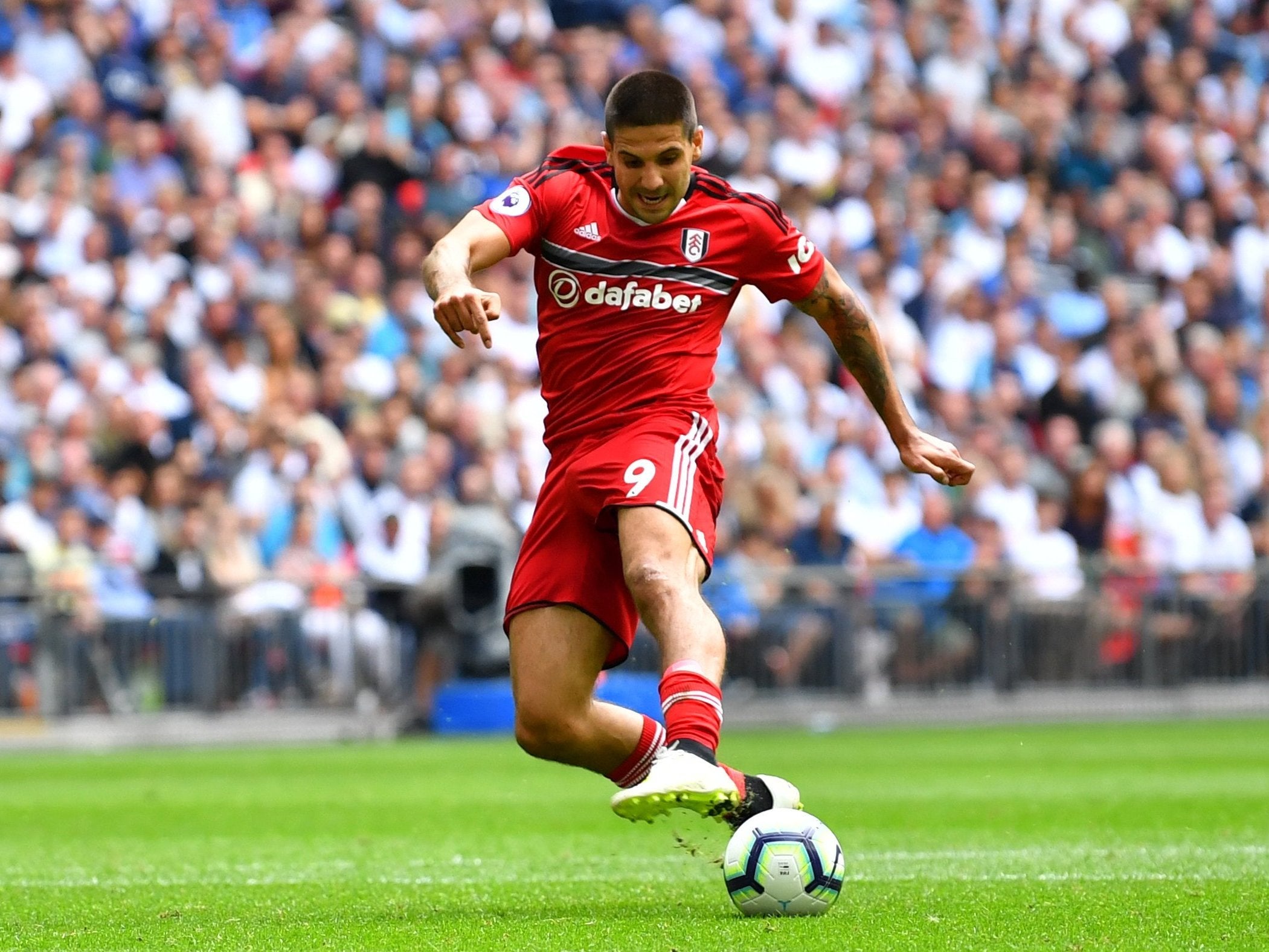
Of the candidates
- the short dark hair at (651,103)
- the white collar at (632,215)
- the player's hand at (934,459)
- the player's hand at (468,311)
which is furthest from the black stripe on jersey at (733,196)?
the player's hand at (468,311)

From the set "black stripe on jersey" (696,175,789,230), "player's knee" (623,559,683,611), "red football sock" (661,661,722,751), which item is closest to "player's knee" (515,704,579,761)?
"player's knee" (623,559,683,611)

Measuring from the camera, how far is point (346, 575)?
17.3m

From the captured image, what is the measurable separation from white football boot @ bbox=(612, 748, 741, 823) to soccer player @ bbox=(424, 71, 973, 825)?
0.81 metres

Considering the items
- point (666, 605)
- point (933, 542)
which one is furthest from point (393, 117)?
point (666, 605)

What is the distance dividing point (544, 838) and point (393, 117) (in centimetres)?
1249

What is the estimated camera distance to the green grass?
5785 millimetres

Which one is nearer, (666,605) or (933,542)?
(666,605)

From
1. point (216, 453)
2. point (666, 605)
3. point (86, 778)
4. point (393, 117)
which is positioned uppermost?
point (393, 117)

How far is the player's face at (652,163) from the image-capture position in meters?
6.60

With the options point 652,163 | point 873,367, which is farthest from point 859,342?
point 652,163

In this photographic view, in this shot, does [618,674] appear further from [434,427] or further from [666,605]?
[666,605]

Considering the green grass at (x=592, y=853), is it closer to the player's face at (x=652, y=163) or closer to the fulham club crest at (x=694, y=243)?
the fulham club crest at (x=694, y=243)

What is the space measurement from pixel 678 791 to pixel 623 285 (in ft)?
6.56

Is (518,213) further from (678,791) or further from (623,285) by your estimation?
(678,791)
